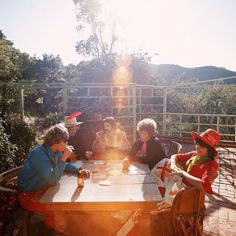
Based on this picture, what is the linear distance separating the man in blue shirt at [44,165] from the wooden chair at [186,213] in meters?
0.95

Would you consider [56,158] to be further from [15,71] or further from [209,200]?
[15,71]

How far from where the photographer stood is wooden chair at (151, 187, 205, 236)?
1669 millimetres

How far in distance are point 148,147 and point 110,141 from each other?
3.67 feet

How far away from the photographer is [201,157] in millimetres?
2475

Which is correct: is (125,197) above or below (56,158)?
below

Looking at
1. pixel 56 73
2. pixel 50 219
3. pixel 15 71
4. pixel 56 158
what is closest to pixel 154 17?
pixel 56 158

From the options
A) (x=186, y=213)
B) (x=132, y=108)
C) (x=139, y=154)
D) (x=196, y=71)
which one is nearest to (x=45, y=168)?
(x=186, y=213)

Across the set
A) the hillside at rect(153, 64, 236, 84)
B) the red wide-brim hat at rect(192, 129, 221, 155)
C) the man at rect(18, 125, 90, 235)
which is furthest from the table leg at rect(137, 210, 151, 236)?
the hillside at rect(153, 64, 236, 84)

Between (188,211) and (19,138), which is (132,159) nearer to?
(188,211)

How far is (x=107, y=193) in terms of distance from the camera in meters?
1.99

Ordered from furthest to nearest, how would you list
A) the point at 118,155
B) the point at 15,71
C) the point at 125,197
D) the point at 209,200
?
the point at 15,71
the point at 118,155
the point at 209,200
the point at 125,197

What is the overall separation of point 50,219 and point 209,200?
230 cm

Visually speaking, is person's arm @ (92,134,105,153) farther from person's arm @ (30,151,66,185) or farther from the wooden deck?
person's arm @ (30,151,66,185)

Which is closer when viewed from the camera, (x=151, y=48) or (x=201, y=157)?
(x=201, y=157)
